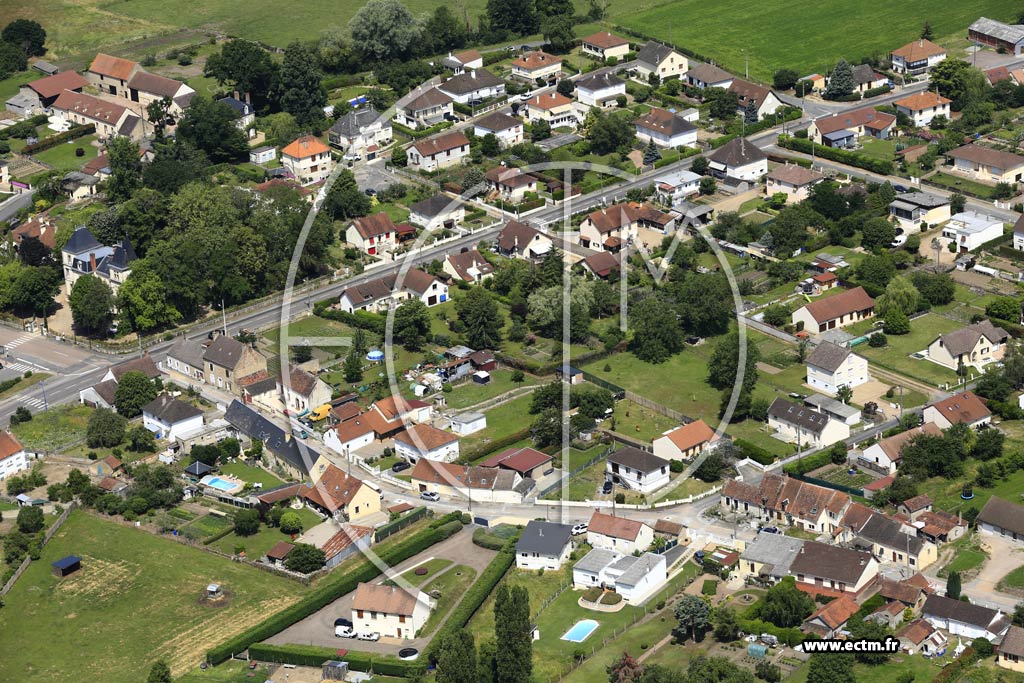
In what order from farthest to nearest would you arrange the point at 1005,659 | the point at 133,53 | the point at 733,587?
the point at 133,53 → the point at 733,587 → the point at 1005,659

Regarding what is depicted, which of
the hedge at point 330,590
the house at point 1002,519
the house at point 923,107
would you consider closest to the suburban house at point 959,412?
the house at point 1002,519

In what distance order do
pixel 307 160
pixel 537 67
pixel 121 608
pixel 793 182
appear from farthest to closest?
1. pixel 537 67
2. pixel 307 160
3. pixel 793 182
4. pixel 121 608


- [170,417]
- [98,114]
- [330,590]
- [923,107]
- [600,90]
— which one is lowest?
[330,590]

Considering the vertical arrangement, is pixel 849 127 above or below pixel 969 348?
above

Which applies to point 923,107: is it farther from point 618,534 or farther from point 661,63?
point 618,534

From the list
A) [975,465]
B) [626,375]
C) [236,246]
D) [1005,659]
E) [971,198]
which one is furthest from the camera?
[971,198]

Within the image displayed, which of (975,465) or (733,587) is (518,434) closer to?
(733,587)

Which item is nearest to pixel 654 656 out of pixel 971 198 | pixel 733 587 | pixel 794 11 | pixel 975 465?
pixel 733 587

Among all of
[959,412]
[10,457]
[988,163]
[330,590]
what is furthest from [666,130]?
[330,590]
